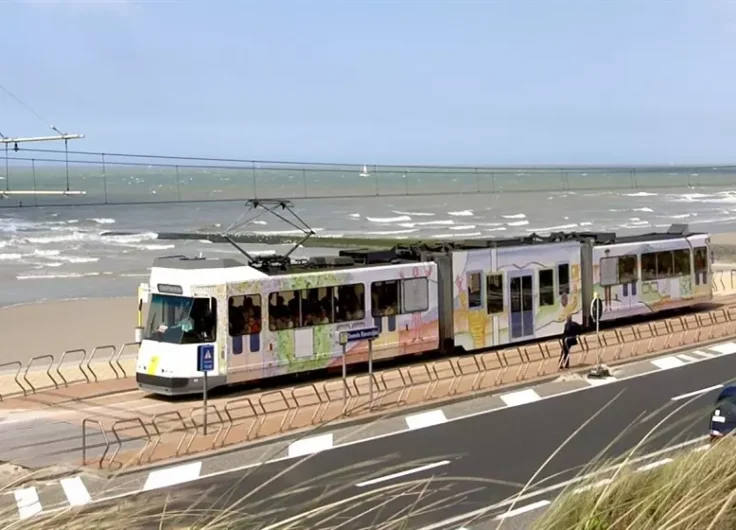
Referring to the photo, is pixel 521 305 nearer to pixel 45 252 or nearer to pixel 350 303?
pixel 350 303

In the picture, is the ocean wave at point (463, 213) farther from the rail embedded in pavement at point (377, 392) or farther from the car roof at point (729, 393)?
the car roof at point (729, 393)

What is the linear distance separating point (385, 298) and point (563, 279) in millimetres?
5997

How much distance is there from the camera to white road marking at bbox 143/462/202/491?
13.3 metres

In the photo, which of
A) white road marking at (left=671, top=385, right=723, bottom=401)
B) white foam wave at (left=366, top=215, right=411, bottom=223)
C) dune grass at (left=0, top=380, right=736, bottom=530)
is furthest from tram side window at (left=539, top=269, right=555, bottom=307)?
white foam wave at (left=366, top=215, right=411, bottom=223)

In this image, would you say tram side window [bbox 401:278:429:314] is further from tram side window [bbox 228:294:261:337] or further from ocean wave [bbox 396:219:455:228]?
ocean wave [bbox 396:219:455:228]

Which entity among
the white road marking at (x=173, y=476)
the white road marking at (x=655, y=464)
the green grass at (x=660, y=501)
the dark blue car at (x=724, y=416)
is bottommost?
the white road marking at (x=173, y=476)

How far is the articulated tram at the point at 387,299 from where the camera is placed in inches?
766

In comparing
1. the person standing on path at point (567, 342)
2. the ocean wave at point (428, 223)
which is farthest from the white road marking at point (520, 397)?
the ocean wave at point (428, 223)

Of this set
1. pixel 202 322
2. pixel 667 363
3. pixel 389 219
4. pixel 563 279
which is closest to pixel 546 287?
pixel 563 279

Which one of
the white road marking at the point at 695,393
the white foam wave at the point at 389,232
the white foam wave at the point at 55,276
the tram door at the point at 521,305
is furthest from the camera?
the white foam wave at the point at 389,232

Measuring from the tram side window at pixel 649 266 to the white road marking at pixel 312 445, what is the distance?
15.1 m

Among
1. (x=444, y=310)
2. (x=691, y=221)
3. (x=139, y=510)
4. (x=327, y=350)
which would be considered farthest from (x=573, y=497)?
(x=691, y=221)

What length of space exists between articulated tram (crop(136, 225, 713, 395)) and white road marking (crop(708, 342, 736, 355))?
342 centimetres

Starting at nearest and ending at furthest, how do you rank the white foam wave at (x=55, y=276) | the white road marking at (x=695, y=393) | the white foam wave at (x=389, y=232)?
1. the white road marking at (x=695, y=393)
2. the white foam wave at (x=55, y=276)
3. the white foam wave at (x=389, y=232)
